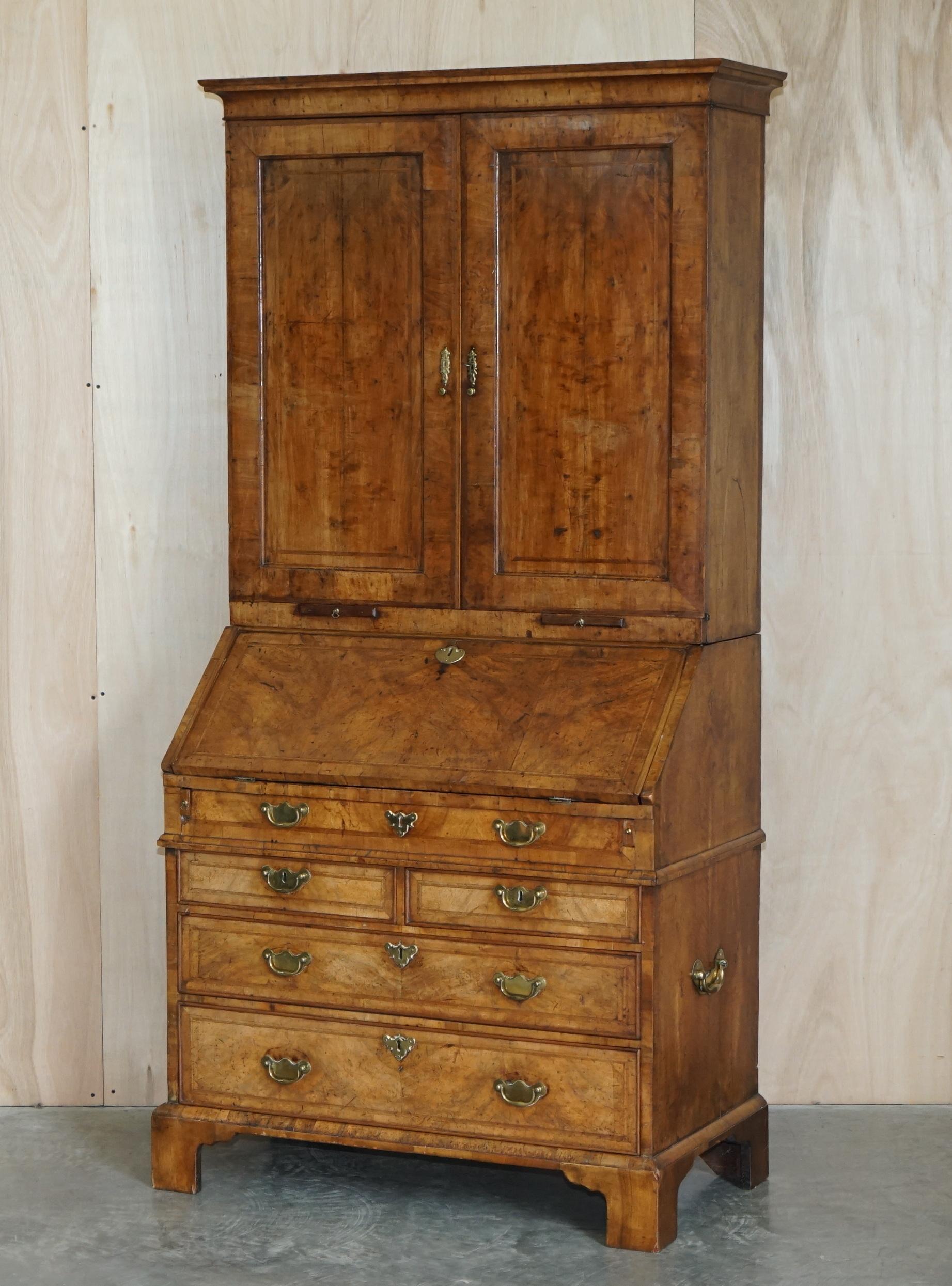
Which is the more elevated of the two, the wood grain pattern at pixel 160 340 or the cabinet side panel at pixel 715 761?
the wood grain pattern at pixel 160 340

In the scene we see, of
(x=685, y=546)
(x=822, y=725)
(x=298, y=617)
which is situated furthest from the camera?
(x=822, y=725)

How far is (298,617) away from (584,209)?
40.1 inches

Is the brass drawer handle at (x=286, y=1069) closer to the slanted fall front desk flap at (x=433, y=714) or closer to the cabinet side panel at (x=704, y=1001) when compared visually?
the slanted fall front desk flap at (x=433, y=714)

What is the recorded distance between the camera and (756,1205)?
3627mm

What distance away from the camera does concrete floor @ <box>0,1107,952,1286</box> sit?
3303 mm

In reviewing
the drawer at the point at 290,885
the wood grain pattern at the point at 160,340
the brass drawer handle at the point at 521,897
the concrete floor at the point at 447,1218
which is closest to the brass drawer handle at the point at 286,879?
the drawer at the point at 290,885

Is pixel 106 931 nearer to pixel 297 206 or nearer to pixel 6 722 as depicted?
pixel 6 722

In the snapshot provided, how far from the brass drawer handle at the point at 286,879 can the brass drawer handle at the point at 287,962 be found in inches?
4.9

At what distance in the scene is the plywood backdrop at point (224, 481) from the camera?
13.0 feet

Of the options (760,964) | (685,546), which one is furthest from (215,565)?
(760,964)

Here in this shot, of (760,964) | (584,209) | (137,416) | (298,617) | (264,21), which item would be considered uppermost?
(264,21)

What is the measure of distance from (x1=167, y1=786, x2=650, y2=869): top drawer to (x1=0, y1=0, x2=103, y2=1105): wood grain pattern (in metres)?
0.74

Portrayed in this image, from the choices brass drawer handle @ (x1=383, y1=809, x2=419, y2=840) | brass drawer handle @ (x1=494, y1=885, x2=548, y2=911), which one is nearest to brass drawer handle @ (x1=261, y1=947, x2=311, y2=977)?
brass drawer handle @ (x1=383, y1=809, x2=419, y2=840)

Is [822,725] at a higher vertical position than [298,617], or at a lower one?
lower
